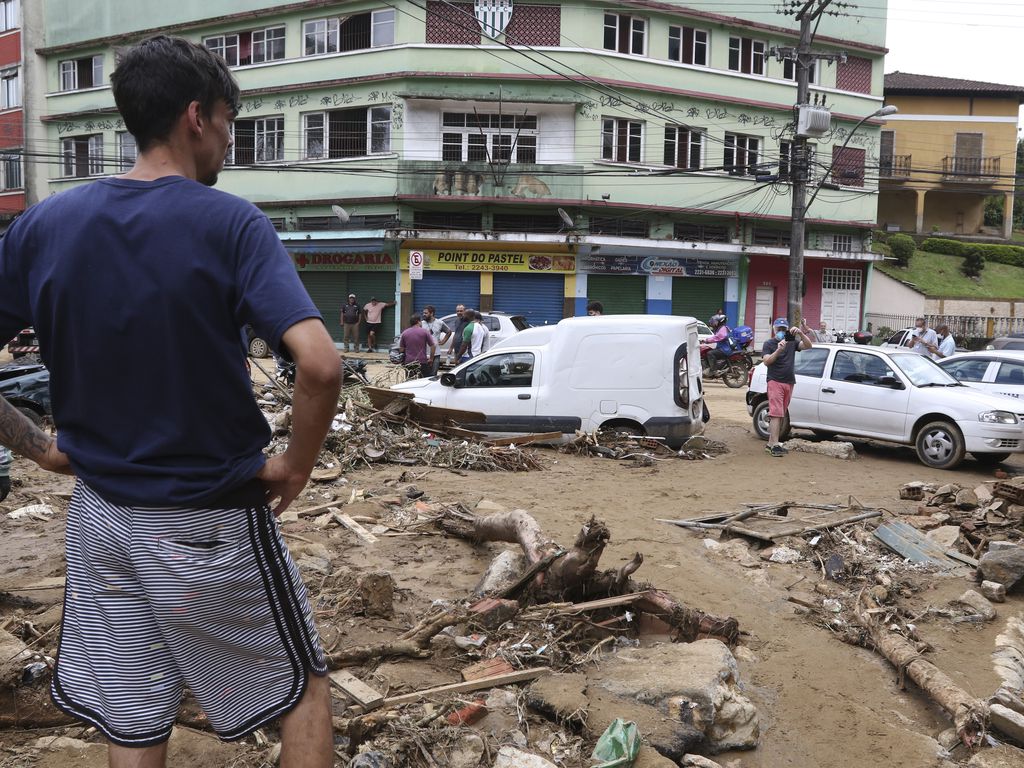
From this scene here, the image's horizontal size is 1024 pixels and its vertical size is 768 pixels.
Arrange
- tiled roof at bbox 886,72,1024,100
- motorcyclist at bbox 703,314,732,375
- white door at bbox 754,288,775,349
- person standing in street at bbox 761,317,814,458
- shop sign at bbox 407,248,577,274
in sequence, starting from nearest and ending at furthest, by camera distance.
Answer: person standing in street at bbox 761,317,814,458 < motorcyclist at bbox 703,314,732,375 < shop sign at bbox 407,248,577,274 < white door at bbox 754,288,775,349 < tiled roof at bbox 886,72,1024,100

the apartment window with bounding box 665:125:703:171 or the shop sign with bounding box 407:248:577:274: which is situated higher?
the apartment window with bounding box 665:125:703:171

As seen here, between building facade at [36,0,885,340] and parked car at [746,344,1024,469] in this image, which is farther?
building facade at [36,0,885,340]

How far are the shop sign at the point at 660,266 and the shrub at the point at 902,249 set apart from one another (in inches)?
489

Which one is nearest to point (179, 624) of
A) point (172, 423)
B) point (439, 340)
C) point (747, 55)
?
point (172, 423)

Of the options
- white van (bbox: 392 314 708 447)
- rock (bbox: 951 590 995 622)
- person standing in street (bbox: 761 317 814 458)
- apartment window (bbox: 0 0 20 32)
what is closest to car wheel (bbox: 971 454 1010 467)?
person standing in street (bbox: 761 317 814 458)

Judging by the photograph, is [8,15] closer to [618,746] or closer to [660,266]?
[660,266]

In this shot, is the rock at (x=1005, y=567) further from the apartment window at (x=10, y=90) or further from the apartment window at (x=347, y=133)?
the apartment window at (x=10, y=90)

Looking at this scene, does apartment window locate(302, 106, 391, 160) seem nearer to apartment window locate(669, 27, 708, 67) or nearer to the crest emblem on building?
the crest emblem on building

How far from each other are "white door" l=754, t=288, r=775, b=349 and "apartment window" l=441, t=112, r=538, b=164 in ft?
33.1

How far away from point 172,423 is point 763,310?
1374 inches

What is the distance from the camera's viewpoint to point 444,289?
105 ft

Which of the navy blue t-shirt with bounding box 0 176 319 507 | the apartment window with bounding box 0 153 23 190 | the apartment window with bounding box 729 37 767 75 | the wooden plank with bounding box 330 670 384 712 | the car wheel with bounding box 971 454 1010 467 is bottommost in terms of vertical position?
the car wheel with bounding box 971 454 1010 467

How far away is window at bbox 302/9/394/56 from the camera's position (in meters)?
31.9

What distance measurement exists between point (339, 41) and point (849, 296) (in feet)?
70.4
